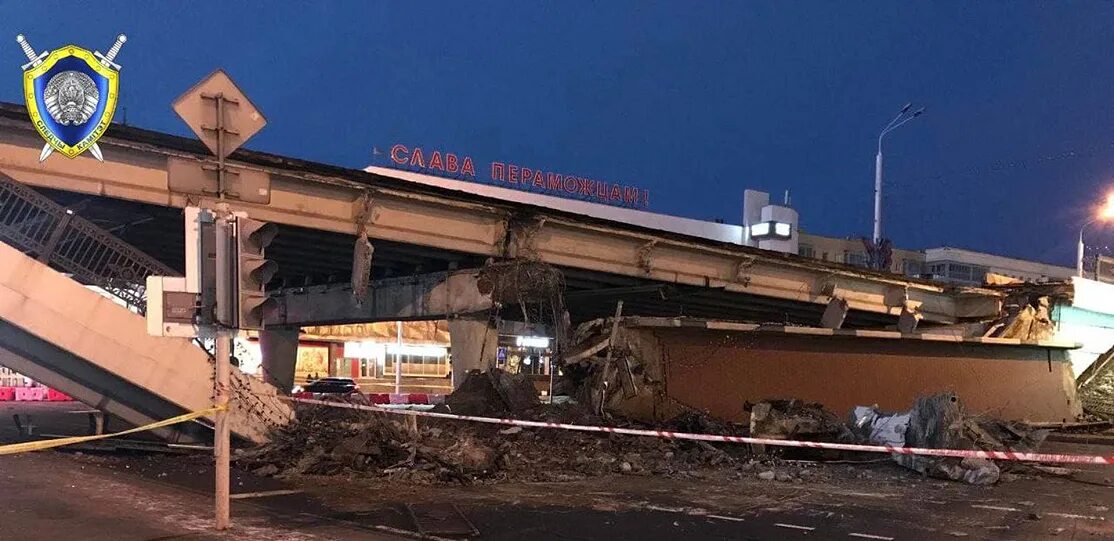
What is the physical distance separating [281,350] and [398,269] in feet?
23.2

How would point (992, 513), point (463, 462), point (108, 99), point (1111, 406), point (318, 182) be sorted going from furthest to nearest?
1. point (1111, 406)
2. point (318, 182)
3. point (108, 99)
4. point (463, 462)
5. point (992, 513)

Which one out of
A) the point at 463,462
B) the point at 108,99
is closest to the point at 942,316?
the point at 463,462

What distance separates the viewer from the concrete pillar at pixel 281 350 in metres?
27.6

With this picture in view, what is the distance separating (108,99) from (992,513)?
50.1ft

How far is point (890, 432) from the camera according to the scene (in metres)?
13.1

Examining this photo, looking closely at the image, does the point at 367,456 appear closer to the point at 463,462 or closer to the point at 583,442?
the point at 463,462

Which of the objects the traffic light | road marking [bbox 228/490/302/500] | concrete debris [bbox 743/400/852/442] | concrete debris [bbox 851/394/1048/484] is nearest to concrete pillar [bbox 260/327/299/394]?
→ road marking [bbox 228/490/302/500]

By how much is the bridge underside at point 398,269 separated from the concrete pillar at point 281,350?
1.69 metres

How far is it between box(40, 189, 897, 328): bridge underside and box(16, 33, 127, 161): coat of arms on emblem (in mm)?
1337

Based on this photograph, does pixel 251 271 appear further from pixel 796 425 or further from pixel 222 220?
pixel 796 425

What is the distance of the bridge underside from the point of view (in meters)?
17.9

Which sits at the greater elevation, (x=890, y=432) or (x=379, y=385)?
(x=890, y=432)

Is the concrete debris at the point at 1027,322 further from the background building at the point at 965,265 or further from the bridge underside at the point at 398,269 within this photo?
the background building at the point at 965,265

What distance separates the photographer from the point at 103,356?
1180 cm
